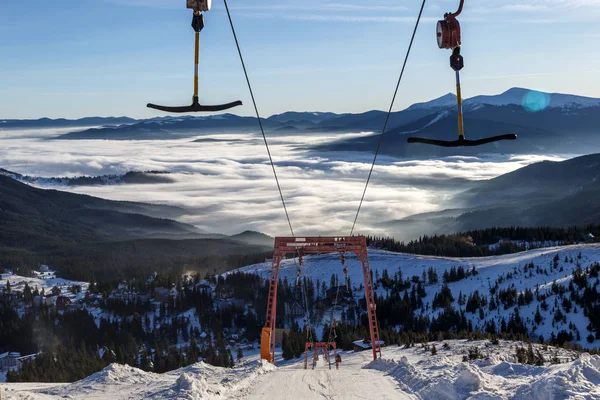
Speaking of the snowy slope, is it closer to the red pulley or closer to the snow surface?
the snow surface

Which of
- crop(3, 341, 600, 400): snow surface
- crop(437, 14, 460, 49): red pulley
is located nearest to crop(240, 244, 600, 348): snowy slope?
crop(3, 341, 600, 400): snow surface

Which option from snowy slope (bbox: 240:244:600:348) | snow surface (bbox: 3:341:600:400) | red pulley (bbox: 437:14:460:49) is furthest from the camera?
snowy slope (bbox: 240:244:600:348)

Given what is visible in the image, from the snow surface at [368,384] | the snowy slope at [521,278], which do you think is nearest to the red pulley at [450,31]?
the snow surface at [368,384]

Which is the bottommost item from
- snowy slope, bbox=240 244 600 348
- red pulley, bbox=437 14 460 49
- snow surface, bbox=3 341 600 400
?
snowy slope, bbox=240 244 600 348

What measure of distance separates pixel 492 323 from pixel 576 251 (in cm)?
4792

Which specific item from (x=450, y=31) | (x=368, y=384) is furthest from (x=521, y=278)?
(x=450, y=31)

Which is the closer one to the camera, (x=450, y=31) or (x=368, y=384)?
(x=450, y=31)

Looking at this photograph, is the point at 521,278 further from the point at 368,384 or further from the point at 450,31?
the point at 450,31

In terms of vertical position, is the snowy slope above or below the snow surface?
below

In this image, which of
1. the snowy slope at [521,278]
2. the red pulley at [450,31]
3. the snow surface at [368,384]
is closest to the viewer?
the red pulley at [450,31]

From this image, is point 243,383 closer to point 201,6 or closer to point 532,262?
point 201,6

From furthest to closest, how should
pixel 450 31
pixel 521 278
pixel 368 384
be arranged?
pixel 521 278 < pixel 368 384 < pixel 450 31

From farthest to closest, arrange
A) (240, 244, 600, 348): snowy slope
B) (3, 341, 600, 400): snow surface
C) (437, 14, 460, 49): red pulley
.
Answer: (240, 244, 600, 348): snowy slope, (3, 341, 600, 400): snow surface, (437, 14, 460, 49): red pulley

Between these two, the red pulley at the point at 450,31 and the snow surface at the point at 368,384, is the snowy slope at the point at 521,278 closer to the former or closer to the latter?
the snow surface at the point at 368,384
